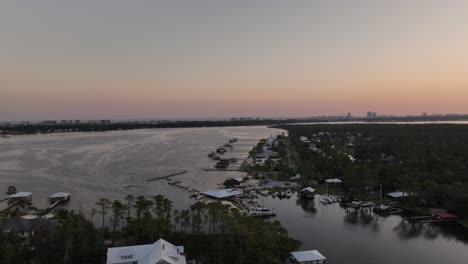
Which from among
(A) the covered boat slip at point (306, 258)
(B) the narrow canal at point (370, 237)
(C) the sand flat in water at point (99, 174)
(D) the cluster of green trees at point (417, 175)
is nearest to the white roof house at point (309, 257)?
(A) the covered boat slip at point (306, 258)

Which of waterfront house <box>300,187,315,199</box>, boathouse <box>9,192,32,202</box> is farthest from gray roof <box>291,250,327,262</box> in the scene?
boathouse <box>9,192,32,202</box>

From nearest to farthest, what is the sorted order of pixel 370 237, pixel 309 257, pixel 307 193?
pixel 309 257, pixel 370 237, pixel 307 193

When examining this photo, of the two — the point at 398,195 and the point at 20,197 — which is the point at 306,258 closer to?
the point at 398,195

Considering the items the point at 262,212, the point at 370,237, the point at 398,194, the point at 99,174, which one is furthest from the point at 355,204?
→ the point at 99,174

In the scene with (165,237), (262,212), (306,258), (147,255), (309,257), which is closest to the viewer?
(147,255)

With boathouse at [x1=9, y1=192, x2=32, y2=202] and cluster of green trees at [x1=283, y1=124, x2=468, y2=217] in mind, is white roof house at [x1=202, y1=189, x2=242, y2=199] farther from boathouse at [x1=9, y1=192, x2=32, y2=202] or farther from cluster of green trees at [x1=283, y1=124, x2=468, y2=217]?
boathouse at [x1=9, y1=192, x2=32, y2=202]

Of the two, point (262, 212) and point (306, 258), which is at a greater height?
point (306, 258)

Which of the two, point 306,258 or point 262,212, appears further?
point 262,212

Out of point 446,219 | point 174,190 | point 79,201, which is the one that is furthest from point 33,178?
point 446,219

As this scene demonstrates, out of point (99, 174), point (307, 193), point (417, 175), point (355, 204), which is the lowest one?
point (355, 204)
